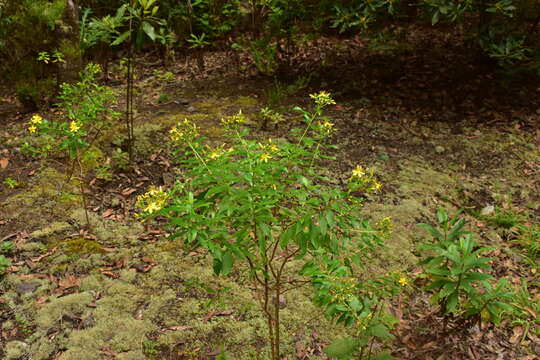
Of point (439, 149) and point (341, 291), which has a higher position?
point (341, 291)

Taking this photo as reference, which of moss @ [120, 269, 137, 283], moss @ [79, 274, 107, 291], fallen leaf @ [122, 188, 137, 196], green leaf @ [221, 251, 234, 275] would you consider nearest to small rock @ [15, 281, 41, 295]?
moss @ [79, 274, 107, 291]

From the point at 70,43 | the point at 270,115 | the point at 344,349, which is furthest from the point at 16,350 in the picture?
the point at 70,43

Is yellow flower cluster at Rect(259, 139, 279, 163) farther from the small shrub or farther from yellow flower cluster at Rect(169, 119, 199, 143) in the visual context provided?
the small shrub

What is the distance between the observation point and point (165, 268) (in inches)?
103

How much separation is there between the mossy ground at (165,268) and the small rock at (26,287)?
0.10ft

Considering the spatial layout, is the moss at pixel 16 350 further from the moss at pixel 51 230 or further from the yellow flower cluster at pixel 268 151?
the yellow flower cluster at pixel 268 151

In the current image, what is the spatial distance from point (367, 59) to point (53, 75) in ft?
15.4

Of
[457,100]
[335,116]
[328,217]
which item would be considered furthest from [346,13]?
[328,217]

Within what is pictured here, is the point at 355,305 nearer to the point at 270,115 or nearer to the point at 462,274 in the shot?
the point at 462,274

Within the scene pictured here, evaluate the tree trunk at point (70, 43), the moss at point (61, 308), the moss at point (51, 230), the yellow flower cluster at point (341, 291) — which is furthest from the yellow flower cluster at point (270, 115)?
the tree trunk at point (70, 43)

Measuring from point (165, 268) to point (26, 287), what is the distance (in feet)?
2.80

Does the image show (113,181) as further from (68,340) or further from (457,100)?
(457,100)

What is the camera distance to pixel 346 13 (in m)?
4.48

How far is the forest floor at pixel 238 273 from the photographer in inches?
86.0
